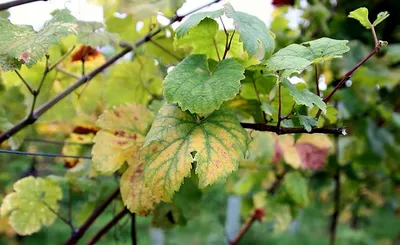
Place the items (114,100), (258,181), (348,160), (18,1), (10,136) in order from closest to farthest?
(18,1) → (10,136) → (114,100) → (258,181) → (348,160)

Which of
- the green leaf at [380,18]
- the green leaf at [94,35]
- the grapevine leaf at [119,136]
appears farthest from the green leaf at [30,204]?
the green leaf at [380,18]

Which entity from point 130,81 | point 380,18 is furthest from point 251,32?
point 130,81

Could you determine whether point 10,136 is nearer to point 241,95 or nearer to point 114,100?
point 114,100

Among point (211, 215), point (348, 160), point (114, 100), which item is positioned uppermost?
point (114, 100)

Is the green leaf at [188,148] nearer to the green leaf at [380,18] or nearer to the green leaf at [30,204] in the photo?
the green leaf at [380,18]

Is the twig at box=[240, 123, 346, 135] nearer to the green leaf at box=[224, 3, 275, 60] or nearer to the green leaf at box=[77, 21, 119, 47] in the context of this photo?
the green leaf at box=[224, 3, 275, 60]

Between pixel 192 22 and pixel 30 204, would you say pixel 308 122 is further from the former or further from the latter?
pixel 30 204

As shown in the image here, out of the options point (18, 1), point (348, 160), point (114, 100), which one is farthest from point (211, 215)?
point (18, 1)

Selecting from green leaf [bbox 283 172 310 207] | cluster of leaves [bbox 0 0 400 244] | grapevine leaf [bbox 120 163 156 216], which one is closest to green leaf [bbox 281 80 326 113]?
cluster of leaves [bbox 0 0 400 244]
